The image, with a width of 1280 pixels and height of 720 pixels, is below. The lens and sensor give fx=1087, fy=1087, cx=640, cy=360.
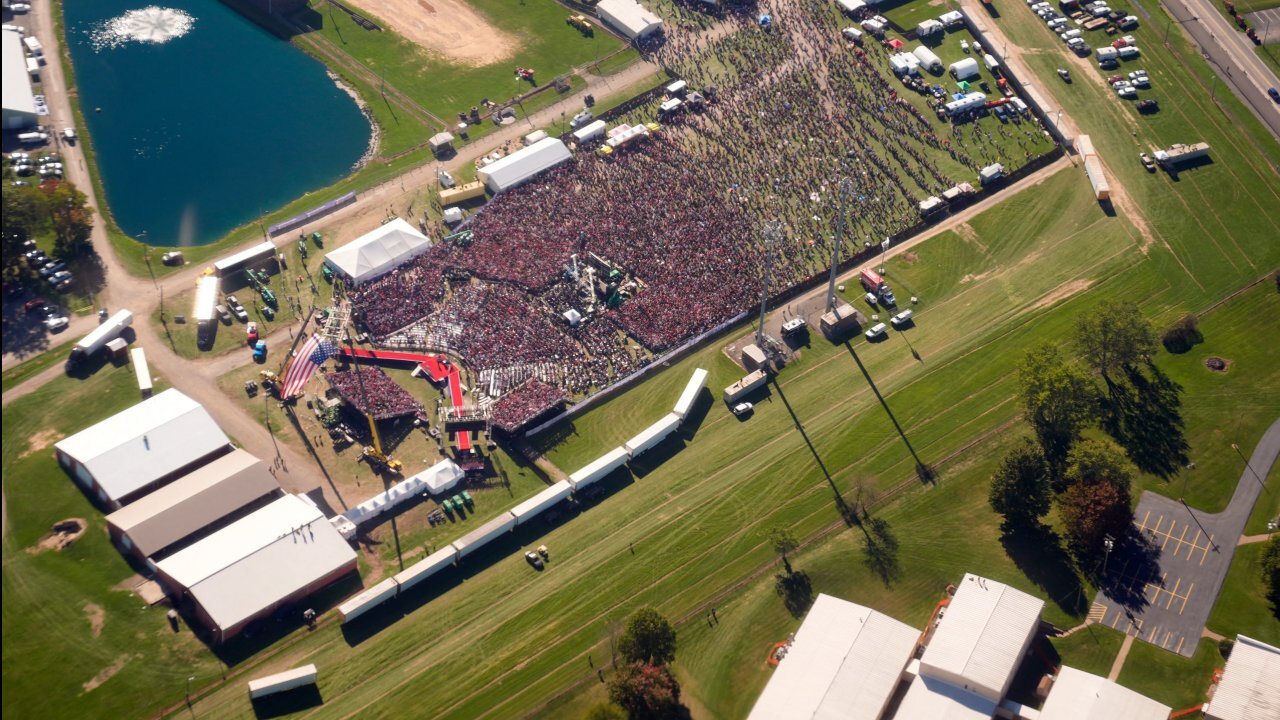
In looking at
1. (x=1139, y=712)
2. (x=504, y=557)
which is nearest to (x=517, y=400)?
(x=504, y=557)

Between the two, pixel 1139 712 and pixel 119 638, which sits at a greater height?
pixel 1139 712

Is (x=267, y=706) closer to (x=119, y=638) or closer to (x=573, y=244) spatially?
(x=119, y=638)

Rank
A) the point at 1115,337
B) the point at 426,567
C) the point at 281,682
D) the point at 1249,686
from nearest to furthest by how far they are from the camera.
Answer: the point at 1249,686
the point at 281,682
the point at 426,567
the point at 1115,337

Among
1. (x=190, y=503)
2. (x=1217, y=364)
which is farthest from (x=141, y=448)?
(x=1217, y=364)

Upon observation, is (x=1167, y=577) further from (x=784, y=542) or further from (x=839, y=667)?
(x=784, y=542)

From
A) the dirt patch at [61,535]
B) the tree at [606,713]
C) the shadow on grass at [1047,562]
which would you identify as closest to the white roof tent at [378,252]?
the dirt patch at [61,535]

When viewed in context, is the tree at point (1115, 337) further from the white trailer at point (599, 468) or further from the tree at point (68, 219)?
the tree at point (68, 219)
